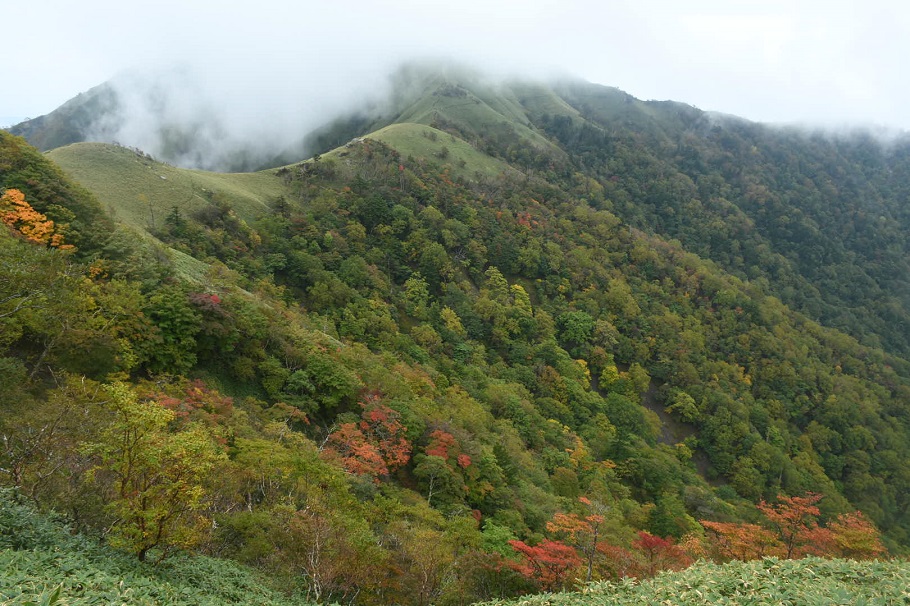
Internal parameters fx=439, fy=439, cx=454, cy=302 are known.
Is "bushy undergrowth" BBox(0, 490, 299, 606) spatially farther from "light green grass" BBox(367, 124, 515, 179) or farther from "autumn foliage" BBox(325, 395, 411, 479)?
"light green grass" BBox(367, 124, 515, 179)

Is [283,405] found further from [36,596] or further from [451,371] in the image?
[451,371]

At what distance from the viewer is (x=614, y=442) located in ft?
193

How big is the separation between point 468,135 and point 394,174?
208 ft

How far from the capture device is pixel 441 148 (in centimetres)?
11300

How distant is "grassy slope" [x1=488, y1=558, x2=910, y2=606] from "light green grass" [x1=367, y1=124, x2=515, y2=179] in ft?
328

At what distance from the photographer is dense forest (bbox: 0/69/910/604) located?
15383mm

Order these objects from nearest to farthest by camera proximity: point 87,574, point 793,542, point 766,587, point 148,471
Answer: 1. point 87,574
2. point 766,587
3. point 148,471
4. point 793,542

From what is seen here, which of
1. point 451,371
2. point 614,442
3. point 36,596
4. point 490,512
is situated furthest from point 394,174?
point 36,596

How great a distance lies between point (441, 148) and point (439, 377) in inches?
3110

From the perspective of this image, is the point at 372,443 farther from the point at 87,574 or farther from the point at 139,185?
the point at 139,185

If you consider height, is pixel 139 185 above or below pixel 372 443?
above

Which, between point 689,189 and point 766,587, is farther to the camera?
point 689,189

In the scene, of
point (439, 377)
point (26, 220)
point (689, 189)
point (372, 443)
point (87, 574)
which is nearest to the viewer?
point (87, 574)

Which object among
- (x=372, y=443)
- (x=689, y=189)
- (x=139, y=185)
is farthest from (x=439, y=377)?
(x=689, y=189)
